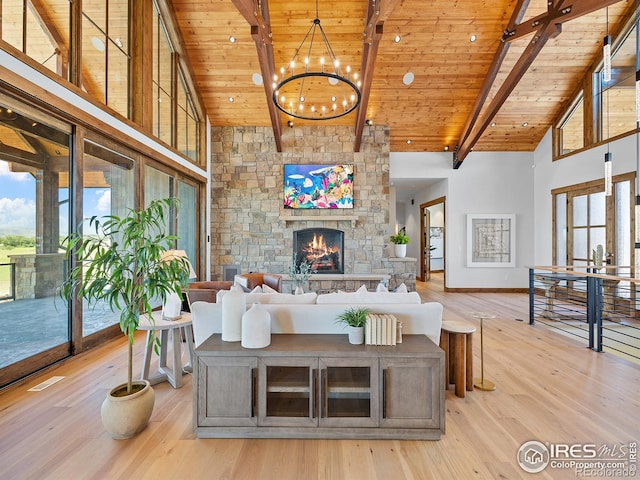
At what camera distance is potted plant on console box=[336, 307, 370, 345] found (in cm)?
210

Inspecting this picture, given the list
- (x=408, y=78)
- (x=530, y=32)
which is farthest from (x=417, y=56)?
(x=530, y=32)

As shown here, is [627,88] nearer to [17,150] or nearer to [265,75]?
[265,75]

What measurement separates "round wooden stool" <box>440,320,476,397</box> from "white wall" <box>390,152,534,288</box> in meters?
5.51

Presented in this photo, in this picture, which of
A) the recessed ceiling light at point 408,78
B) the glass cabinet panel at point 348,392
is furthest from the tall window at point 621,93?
the glass cabinet panel at point 348,392

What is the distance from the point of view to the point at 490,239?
25.4 feet

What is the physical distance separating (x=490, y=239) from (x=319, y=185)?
4.60m

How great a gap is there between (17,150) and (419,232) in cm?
939

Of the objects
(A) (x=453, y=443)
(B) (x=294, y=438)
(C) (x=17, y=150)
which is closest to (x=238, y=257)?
(C) (x=17, y=150)

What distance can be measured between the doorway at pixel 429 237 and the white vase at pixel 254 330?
7.30 metres

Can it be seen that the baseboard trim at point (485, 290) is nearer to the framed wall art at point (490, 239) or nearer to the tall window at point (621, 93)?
the framed wall art at point (490, 239)

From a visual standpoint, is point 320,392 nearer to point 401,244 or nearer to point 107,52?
point 107,52

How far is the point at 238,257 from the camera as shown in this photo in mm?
7156

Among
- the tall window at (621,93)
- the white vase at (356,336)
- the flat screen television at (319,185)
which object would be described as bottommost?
the white vase at (356,336)

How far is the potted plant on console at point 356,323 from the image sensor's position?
210cm
